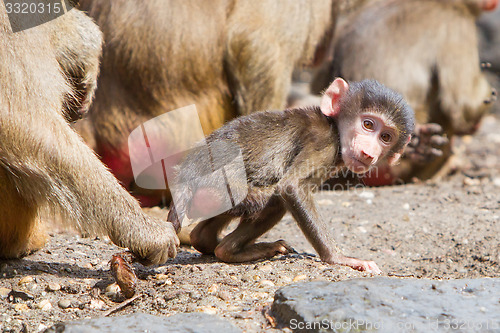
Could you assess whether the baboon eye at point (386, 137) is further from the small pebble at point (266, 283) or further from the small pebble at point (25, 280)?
the small pebble at point (25, 280)

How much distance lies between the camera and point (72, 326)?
245cm

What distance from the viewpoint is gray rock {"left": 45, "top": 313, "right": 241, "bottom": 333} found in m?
2.45

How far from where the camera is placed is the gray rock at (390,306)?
8.13ft

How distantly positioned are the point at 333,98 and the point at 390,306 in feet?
4.38

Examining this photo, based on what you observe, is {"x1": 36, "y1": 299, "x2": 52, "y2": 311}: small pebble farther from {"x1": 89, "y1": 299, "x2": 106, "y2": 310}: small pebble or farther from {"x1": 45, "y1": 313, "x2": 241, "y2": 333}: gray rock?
{"x1": 45, "y1": 313, "x2": 241, "y2": 333}: gray rock

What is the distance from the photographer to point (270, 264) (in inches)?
134

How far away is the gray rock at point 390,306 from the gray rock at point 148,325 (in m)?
0.27

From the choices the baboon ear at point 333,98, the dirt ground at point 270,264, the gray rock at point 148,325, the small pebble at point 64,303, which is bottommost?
the dirt ground at point 270,264

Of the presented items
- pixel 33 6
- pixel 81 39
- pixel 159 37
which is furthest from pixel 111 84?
pixel 33 6

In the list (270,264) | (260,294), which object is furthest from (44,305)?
(270,264)

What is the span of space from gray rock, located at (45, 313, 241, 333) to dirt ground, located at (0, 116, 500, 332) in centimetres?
16

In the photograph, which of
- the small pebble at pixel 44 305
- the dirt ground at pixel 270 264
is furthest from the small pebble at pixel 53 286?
the small pebble at pixel 44 305

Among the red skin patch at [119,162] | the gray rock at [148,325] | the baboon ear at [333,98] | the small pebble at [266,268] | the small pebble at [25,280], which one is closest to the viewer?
the gray rock at [148,325]

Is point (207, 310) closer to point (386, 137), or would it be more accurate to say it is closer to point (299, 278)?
point (299, 278)
